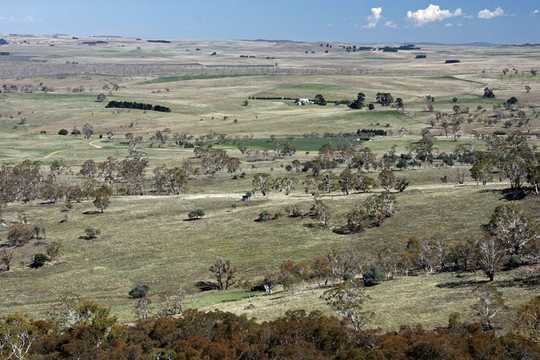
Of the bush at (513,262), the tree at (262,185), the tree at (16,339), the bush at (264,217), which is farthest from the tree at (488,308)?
the tree at (262,185)

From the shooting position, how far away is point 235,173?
158500mm

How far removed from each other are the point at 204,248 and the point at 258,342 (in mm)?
47486

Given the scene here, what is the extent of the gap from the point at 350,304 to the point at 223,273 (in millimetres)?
29530

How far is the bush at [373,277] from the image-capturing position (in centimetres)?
6912

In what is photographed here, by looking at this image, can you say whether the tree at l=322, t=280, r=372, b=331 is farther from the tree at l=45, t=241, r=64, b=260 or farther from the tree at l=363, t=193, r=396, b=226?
the tree at l=45, t=241, r=64, b=260

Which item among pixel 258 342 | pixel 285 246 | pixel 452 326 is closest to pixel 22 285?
pixel 285 246

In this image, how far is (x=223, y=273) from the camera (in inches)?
3147

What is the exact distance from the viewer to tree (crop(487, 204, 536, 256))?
7125cm

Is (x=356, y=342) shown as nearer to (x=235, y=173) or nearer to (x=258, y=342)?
(x=258, y=342)

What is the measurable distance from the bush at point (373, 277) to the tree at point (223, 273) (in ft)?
59.1

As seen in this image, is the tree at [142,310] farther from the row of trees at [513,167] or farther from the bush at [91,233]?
the row of trees at [513,167]

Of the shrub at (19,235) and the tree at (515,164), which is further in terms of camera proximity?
the tree at (515,164)

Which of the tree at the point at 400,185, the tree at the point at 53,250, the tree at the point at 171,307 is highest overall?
the tree at the point at 400,185

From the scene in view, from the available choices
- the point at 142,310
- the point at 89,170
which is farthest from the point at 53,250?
the point at 89,170
